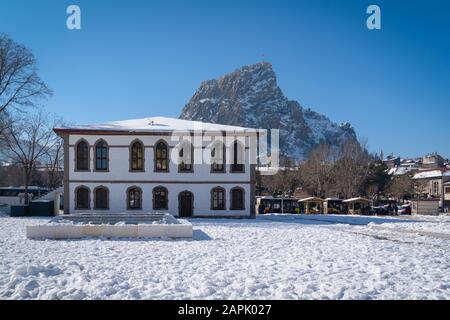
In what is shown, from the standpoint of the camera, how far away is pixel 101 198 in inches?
1137

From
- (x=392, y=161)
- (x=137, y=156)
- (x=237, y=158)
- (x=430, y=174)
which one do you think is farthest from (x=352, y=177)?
(x=392, y=161)

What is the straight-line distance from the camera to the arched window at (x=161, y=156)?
29.4m

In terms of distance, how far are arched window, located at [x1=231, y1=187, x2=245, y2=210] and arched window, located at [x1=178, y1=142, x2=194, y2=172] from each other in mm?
3828

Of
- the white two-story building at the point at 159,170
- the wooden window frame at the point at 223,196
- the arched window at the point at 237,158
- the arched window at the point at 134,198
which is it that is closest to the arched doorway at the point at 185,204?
the white two-story building at the point at 159,170

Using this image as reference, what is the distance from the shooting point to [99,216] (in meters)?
20.8

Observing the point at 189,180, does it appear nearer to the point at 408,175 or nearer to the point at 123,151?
the point at 123,151

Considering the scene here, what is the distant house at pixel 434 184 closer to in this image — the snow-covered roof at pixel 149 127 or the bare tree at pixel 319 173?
the bare tree at pixel 319 173

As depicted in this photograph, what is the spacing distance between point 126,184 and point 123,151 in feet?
8.36

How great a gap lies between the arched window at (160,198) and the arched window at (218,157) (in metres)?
4.24

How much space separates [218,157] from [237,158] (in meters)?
1.51

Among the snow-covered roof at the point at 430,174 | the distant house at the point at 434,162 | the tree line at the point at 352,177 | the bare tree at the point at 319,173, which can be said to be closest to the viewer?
the tree line at the point at 352,177

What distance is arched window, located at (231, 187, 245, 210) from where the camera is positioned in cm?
2956

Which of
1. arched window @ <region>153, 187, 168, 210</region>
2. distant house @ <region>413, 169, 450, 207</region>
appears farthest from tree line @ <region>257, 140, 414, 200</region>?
arched window @ <region>153, 187, 168, 210</region>
